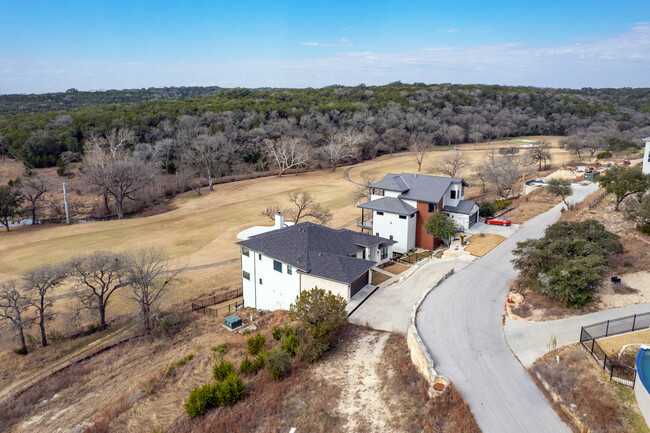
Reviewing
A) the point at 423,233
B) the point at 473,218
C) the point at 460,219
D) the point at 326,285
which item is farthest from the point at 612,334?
the point at 473,218

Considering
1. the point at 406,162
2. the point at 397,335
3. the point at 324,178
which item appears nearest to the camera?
the point at 397,335

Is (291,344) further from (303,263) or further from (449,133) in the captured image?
(449,133)

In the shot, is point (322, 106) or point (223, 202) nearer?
point (223, 202)

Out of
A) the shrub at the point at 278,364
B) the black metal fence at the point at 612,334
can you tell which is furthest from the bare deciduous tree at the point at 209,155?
the black metal fence at the point at 612,334

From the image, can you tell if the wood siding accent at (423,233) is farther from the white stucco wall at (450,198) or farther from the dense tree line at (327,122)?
the dense tree line at (327,122)

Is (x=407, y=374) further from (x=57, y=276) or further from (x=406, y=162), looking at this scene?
(x=406, y=162)

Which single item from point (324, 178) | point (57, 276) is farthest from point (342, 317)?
point (324, 178)
